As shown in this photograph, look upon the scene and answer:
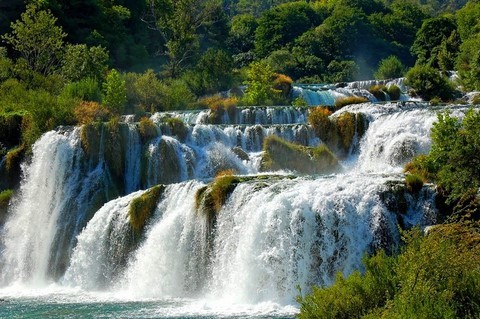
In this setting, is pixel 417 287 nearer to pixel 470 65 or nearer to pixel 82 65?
pixel 82 65

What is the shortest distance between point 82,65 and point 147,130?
45.1ft

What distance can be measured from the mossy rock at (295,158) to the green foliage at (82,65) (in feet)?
51.4

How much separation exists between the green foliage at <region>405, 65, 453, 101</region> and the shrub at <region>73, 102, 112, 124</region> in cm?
2207

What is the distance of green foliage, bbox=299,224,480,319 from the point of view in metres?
11.8

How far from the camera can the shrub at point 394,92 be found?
45906 millimetres

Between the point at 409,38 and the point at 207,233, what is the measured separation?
77.7m

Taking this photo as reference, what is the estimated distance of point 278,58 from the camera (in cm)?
7200

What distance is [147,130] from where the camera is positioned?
30.8 meters

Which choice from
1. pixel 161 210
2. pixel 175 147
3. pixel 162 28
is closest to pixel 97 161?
pixel 175 147

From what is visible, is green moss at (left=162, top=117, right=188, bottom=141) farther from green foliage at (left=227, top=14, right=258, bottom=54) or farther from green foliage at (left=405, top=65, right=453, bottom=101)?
green foliage at (left=227, top=14, right=258, bottom=54)

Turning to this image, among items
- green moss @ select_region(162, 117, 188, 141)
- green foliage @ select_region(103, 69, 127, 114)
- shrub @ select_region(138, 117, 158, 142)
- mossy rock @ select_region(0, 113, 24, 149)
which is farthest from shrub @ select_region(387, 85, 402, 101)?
mossy rock @ select_region(0, 113, 24, 149)

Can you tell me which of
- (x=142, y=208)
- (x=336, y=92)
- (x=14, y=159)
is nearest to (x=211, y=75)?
(x=336, y=92)

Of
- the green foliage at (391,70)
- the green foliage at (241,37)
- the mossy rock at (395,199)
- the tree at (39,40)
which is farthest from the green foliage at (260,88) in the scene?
the green foliage at (241,37)

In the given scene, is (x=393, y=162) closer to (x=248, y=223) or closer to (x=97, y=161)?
(x=248, y=223)
